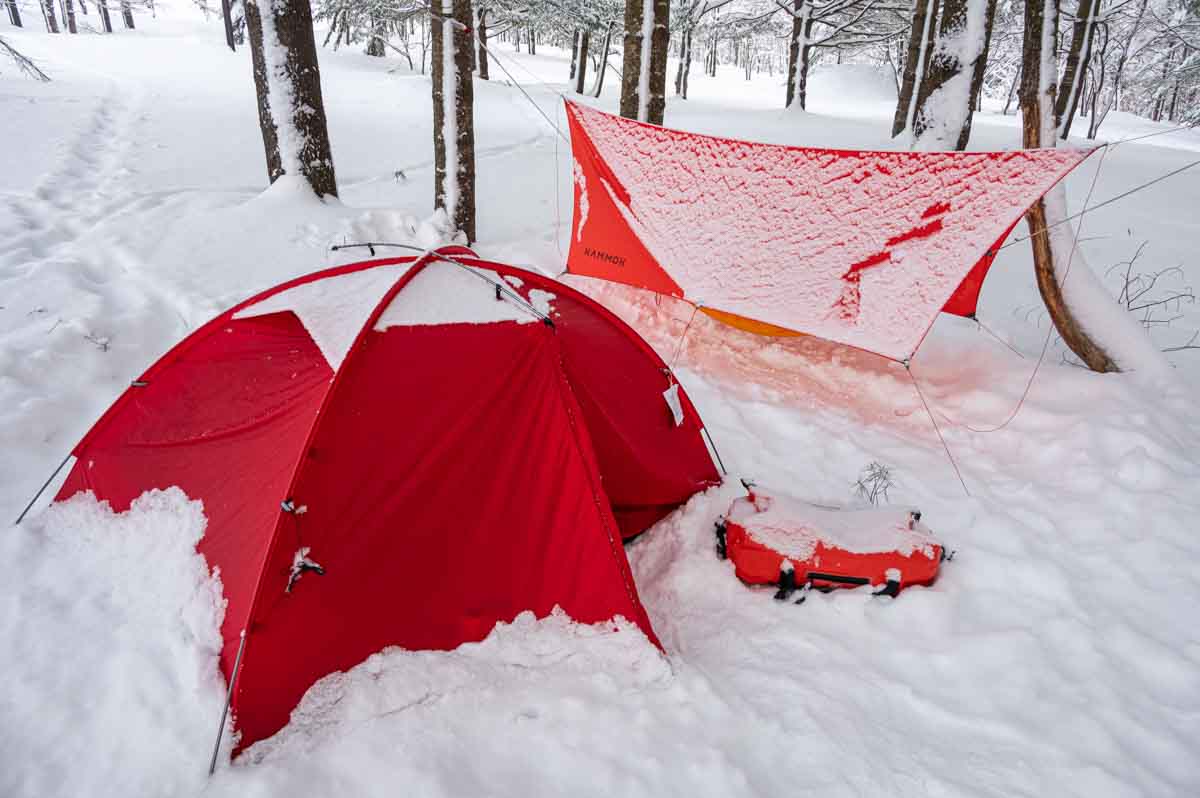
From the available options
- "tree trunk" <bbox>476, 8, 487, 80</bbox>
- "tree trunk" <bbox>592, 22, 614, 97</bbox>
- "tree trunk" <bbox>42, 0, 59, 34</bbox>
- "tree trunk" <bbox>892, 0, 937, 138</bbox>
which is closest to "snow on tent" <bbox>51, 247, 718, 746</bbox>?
"tree trunk" <bbox>892, 0, 937, 138</bbox>

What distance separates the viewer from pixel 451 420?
7.45ft

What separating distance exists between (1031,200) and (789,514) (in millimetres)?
1879

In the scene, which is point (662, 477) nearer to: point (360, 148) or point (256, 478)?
point (256, 478)

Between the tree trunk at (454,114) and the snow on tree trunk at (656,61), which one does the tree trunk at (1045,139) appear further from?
the tree trunk at (454,114)

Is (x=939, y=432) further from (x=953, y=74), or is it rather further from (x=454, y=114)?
(x=454, y=114)

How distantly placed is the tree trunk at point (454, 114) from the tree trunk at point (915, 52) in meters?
8.83

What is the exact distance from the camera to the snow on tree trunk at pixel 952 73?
4234 mm

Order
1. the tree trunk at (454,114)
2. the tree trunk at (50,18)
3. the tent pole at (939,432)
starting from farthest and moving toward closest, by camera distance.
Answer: the tree trunk at (50,18), the tree trunk at (454,114), the tent pole at (939,432)

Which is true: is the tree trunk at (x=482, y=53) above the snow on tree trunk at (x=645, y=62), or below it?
above

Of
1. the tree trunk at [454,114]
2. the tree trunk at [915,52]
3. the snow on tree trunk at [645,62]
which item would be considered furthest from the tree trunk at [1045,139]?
the tree trunk at [915,52]

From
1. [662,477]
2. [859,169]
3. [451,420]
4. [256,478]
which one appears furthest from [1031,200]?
[256,478]

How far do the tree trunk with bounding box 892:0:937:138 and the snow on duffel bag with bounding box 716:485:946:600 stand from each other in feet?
35.2

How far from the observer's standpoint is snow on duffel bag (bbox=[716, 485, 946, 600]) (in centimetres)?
253

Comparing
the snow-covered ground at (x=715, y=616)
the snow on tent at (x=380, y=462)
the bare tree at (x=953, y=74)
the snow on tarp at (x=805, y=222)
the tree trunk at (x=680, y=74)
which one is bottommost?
the snow-covered ground at (x=715, y=616)
